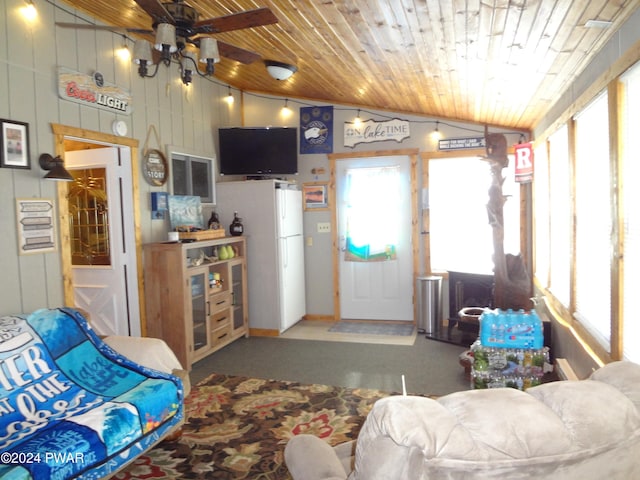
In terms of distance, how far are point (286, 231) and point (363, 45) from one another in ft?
8.82

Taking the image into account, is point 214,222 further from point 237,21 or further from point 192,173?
point 237,21

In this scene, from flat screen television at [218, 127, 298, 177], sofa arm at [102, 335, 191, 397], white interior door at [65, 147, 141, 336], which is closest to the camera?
sofa arm at [102, 335, 191, 397]

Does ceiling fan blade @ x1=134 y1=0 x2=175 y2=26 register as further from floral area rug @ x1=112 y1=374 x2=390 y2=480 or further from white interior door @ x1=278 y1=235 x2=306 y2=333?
white interior door @ x1=278 y1=235 x2=306 y2=333

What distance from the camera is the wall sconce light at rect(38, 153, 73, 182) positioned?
129 inches

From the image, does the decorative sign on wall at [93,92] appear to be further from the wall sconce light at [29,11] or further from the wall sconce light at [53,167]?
the wall sconce light at [53,167]

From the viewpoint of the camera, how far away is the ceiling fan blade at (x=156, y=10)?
7.15 feet

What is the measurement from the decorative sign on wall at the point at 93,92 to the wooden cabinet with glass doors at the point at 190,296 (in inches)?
50.2

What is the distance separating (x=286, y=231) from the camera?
18.1 feet

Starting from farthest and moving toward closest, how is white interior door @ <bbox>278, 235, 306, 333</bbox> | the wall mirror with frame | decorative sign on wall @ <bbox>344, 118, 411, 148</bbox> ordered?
decorative sign on wall @ <bbox>344, 118, 411, 148</bbox>, white interior door @ <bbox>278, 235, 306, 333</bbox>, the wall mirror with frame

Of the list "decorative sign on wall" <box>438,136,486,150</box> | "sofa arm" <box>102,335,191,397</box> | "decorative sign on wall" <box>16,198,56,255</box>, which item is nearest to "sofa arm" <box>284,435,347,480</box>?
Answer: "sofa arm" <box>102,335,191,397</box>

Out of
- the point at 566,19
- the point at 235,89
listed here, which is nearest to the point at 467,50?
the point at 566,19

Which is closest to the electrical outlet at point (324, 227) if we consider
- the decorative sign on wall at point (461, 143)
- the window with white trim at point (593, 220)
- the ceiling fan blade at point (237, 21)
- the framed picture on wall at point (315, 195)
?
the framed picture on wall at point (315, 195)

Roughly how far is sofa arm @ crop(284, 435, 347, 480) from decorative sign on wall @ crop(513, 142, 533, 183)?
3.82 m

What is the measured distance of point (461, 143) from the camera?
217 inches
